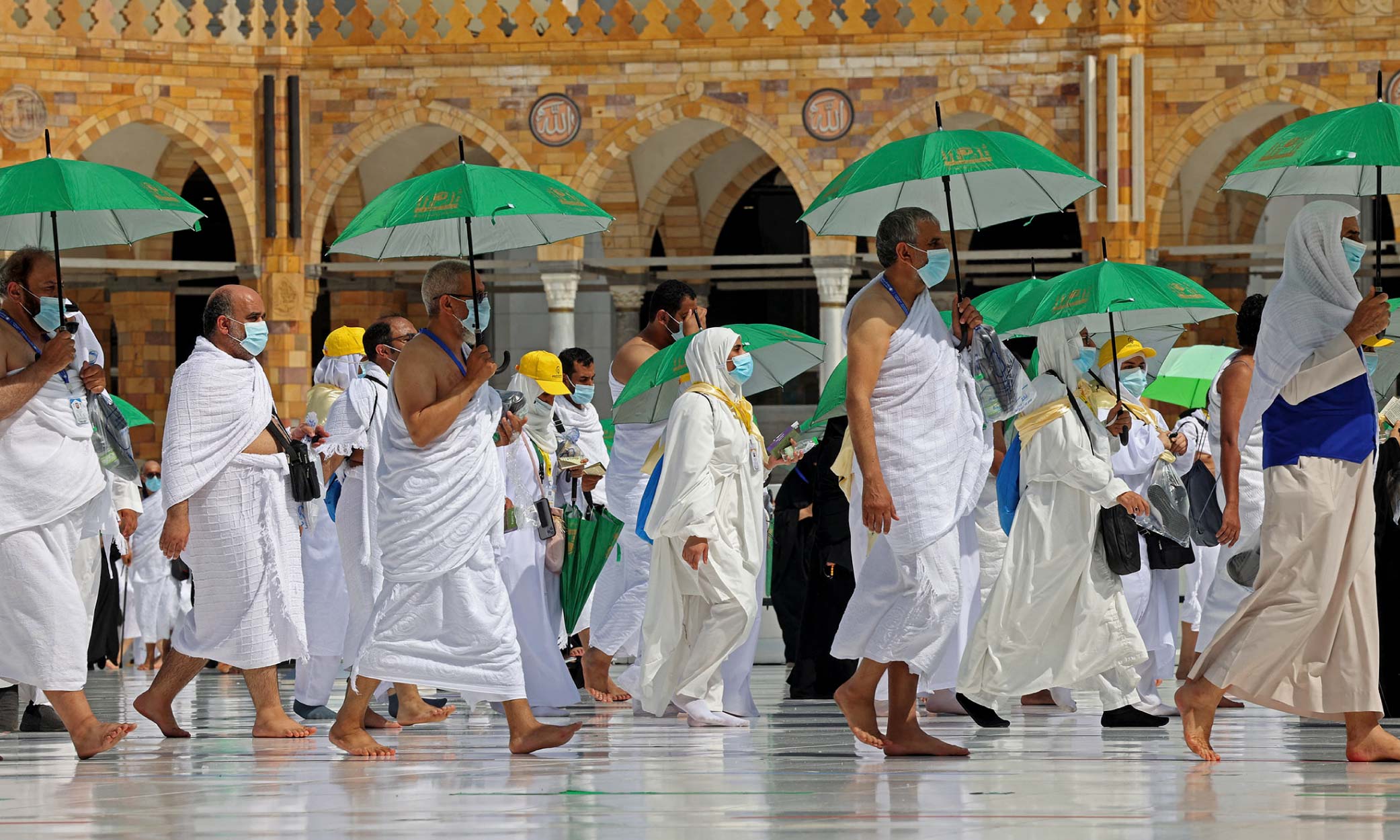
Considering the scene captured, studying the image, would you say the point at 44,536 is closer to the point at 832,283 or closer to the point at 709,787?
the point at 709,787

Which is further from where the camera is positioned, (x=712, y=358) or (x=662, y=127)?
(x=662, y=127)

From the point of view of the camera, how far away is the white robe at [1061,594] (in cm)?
682

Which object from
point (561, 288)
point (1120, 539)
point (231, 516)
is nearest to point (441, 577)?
point (231, 516)

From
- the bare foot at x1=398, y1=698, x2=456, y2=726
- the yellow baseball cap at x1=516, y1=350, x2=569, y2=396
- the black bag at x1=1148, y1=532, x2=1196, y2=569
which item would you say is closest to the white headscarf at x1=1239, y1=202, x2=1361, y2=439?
the black bag at x1=1148, y1=532, x2=1196, y2=569

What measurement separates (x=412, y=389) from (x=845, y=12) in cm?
1545

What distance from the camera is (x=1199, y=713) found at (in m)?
5.37

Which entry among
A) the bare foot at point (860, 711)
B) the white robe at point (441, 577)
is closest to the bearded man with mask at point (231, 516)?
the white robe at point (441, 577)

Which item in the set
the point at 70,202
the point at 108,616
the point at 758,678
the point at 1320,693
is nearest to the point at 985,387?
the point at 1320,693

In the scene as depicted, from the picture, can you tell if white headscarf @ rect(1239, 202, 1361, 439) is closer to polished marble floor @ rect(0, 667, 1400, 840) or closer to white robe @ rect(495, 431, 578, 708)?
polished marble floor @ rect(0, 667, 1400, 840)

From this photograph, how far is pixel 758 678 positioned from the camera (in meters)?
10.2

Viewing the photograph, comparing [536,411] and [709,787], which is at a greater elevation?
[536,411]

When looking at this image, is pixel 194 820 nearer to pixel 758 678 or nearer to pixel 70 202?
pixel 70 202

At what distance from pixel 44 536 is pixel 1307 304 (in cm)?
369

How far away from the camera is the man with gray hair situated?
5.59 m
